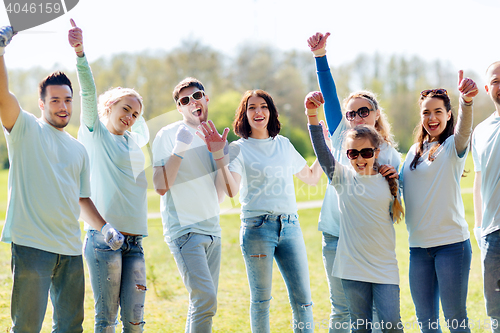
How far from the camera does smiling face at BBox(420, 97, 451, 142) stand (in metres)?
3.35

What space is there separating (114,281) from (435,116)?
255 centimetres

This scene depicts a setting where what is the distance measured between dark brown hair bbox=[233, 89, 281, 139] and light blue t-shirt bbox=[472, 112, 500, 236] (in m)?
1.51

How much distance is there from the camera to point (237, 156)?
3547 millimetres

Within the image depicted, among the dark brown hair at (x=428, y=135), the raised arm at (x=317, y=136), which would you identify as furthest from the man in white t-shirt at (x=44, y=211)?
the dark brown hair at (x=428, y=135)

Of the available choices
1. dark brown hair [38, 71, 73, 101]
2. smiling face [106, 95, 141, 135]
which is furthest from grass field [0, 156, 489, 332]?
dark brown hair [38, 71, 73, 101]

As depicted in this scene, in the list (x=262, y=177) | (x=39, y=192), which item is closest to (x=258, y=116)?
(x=262, y=177)

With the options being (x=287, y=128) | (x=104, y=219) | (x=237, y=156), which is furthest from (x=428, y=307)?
(x=287, y=128)

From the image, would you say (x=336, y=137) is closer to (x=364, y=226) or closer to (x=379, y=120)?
(x=379, y=120)

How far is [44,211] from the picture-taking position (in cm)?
284

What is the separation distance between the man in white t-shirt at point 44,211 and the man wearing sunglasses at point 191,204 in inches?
17.3

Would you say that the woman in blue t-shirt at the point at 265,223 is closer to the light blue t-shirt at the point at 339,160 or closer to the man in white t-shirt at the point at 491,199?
the light blue t-shirt at the point at 339,160

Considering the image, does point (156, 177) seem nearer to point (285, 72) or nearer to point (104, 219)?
point (104, 219)

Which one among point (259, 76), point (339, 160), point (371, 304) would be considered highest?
point (259, 76)

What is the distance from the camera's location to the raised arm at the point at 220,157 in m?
3.29
